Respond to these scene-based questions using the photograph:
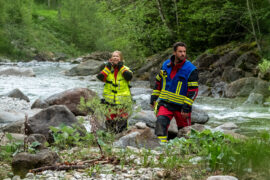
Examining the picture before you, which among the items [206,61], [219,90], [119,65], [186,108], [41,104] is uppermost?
[206,61]

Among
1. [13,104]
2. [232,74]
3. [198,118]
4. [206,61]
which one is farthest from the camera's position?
[206,61]

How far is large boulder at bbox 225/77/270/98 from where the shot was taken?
1442 centimetres

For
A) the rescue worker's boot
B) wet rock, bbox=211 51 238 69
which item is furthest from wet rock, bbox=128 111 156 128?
wet rock, bbox=211 51 238 69

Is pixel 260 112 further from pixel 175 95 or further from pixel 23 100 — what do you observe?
pixel 23 100

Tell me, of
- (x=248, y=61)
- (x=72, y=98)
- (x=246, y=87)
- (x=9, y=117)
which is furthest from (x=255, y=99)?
(x=9, y=117)

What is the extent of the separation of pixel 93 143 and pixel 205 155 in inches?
73.2

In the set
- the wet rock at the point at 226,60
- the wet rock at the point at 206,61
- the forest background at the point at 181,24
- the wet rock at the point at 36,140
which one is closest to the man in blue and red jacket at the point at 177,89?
the wet rock at the point at 36,140

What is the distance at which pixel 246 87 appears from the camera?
14820 millimetres

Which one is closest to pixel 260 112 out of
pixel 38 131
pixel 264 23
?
pixel 38 131

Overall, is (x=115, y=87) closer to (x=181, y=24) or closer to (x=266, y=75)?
(x=266, y=75)

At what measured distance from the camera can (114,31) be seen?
23.5 m

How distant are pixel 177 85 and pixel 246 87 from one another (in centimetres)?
969

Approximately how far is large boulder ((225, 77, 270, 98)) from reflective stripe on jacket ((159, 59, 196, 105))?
9239 mm

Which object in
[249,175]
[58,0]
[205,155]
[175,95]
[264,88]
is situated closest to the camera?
[249,175]
